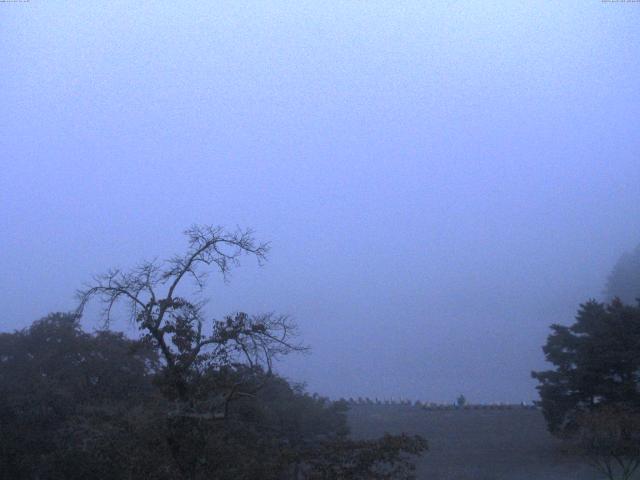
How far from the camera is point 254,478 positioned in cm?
1220

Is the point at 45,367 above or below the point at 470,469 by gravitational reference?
above

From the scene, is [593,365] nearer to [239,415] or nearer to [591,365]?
[591,365]

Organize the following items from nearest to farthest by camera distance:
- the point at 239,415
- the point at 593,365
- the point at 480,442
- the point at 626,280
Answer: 1. the point at 239,415
2. the point at 593,365
3. the point at 480,442
4. the point at 626,280

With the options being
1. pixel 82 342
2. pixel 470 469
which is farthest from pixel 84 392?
pixel 470 469

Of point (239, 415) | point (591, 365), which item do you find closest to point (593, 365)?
point (591, 365)

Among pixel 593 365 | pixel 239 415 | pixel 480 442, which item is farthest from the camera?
pixel 480 442

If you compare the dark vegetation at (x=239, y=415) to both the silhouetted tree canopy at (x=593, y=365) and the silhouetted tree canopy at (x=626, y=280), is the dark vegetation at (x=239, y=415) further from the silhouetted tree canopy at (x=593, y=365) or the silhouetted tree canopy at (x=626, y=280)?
the silhouetted tree canopy at (x=626, y=280)

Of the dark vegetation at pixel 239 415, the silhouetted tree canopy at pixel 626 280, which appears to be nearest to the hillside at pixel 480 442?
the dark vegetation at pixel 239 415

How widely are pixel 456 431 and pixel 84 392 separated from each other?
2299cm

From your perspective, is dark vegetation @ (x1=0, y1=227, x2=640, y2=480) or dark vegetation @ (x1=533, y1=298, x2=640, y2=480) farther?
dark vegetation @ (x1=533, y1=298, x2=640, y2=480)

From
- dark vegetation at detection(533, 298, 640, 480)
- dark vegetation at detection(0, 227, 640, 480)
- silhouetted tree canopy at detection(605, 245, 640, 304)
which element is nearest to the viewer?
dark vegetation at detection(0, 227, 640, 480)

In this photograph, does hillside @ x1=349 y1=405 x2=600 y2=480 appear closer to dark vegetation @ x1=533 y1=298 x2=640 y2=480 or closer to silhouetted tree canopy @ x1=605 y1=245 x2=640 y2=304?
dark vegetation @ x1=533 y1=298 x2=640 y2=480

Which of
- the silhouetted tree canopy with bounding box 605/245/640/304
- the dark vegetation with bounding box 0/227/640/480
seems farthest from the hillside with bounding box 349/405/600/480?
the silhouetted tree canopy with bounding box 605/245/640/304

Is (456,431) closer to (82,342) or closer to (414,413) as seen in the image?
(414,413)
